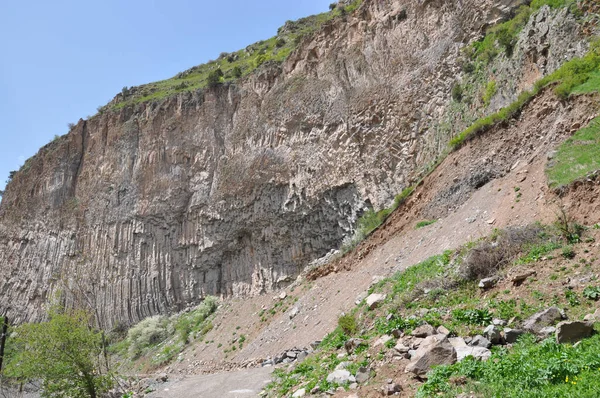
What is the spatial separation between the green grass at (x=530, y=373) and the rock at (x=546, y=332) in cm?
32

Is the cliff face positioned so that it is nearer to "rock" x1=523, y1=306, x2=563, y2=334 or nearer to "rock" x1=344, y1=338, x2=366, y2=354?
"rock" x1=523, y1=306, x2=563, y2=334

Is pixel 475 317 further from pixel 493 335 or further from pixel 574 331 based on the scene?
pixel 574 331

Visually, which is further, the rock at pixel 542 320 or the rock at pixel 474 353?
the rock at pixel 542 320

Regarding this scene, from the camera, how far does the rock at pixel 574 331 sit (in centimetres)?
474

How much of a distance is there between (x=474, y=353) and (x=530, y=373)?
986 millimetres

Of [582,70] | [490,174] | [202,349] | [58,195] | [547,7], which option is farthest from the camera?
[58,195]

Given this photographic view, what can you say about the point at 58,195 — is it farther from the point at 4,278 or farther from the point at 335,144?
the point at 335,144

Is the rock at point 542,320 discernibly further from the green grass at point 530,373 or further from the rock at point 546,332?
the green grass at point 530,373

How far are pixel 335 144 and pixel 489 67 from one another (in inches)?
367

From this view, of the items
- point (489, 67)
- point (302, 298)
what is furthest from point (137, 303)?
point (489, 67)

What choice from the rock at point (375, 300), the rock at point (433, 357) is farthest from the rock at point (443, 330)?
the rock at point (375, 300)

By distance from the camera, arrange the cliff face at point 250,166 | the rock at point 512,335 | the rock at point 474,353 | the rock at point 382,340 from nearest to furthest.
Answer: the rock at point 474,353 → the rock at point 512,335 → the rock at point 382,340 → the cliff face at point 250,166

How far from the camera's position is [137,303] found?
31.5 metres

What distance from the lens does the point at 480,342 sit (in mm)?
5586
